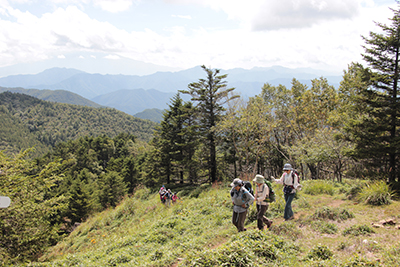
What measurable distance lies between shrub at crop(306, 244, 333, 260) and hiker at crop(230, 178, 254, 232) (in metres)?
1.86

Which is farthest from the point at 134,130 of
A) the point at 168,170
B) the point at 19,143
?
the point at 168,170

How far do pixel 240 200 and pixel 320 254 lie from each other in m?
2.25

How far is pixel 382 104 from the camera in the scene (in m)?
9.99

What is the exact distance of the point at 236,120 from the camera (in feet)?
67.7

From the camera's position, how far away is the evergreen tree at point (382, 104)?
31.8 ft

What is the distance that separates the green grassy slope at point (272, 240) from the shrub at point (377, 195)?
1.00ft

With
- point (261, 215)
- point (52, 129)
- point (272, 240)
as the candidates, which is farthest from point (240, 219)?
point (52, 129)

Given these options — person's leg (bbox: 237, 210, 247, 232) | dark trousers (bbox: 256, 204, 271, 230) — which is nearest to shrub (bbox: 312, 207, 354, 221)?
dark trousers (bbox: 256, 204, 271, 230)

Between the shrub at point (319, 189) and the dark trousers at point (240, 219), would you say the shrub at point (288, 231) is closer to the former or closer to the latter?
the dark trousers at point (240, 219)

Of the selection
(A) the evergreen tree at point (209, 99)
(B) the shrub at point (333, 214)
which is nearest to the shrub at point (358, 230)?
(B) the shrub at point (333, 214)

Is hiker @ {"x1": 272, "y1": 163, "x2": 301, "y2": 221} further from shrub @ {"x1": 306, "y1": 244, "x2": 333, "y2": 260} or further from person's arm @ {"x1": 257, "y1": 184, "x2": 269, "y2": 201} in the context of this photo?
shrub @ {"x1": 306, "y1": 244, "x2": 333, "y2": 260}

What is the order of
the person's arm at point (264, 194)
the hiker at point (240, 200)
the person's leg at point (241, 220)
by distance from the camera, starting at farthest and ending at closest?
the person's arm at point (264, 194)
the person's leg at point (241, 220)
the hiker at point (240, 200)

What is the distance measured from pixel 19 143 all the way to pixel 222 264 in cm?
19346

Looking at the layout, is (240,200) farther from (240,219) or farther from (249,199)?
(240,219)
